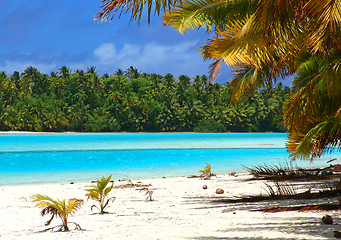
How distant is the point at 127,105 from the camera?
3002 inches

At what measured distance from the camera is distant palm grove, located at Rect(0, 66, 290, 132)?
240 ft

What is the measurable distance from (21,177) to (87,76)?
63059 mm

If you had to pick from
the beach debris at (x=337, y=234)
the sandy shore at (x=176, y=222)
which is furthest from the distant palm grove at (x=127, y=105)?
the beach debris at (x=337, y=234)

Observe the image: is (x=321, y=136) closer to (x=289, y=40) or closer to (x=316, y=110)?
(x=316, y=110)

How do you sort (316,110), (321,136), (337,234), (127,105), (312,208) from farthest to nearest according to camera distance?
(127,105)
(316,110)
(321,136)
(312,208)
(337,234)

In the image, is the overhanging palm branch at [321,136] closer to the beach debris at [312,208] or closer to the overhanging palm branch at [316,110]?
the overhanging palm branch at [316,110]

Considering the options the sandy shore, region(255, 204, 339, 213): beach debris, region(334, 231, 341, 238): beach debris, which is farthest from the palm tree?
region(334, 231, 341, 238): beach debris

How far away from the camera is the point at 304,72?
8.23 meters

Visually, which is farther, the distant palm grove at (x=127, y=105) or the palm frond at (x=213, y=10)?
the distant palm grove at (x=127, y=105)

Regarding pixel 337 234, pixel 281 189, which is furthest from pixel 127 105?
pixel 337 234

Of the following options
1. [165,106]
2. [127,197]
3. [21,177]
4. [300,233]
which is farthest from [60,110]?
[300,233]

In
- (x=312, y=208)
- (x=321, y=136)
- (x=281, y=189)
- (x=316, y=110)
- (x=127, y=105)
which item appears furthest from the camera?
(x=127, y=105)

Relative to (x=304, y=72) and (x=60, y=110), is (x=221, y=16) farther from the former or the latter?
(x=60, y=110)

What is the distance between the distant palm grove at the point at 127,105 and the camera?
73062mm
